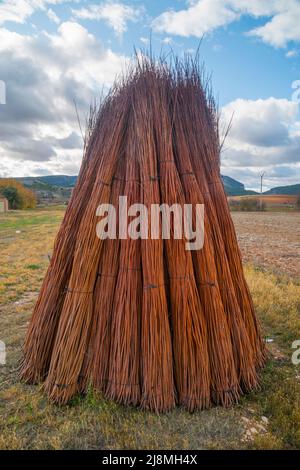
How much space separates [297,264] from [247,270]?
247 centimetres

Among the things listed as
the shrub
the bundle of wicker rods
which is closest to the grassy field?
the bundle of wicker rods

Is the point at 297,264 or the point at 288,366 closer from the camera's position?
the point at 288,366

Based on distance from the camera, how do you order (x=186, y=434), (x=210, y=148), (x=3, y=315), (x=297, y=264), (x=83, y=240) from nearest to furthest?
(x=186, y=434)
(x=83, y=240)
(x=210, y=148)
(x=3, y=315)
(x=297, y=264)

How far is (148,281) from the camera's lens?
256 centimetres

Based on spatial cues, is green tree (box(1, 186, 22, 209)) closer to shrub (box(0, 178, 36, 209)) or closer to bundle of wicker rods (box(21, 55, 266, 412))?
shrub (box(0, 178, 36, 209))

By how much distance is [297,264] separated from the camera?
909cm

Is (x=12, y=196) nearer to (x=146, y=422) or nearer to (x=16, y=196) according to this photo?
(x=16, y=196)

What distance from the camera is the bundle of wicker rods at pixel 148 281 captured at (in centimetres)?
258

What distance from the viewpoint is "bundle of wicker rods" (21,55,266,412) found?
2584mm

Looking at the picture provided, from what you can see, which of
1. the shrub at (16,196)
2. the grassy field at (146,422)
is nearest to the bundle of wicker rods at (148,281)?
the grassy field at (146,422)

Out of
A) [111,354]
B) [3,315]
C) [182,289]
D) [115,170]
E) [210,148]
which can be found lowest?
[3,315]

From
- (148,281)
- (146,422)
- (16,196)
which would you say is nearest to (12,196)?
(16,196)

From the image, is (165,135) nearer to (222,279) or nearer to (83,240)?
(83,240)
